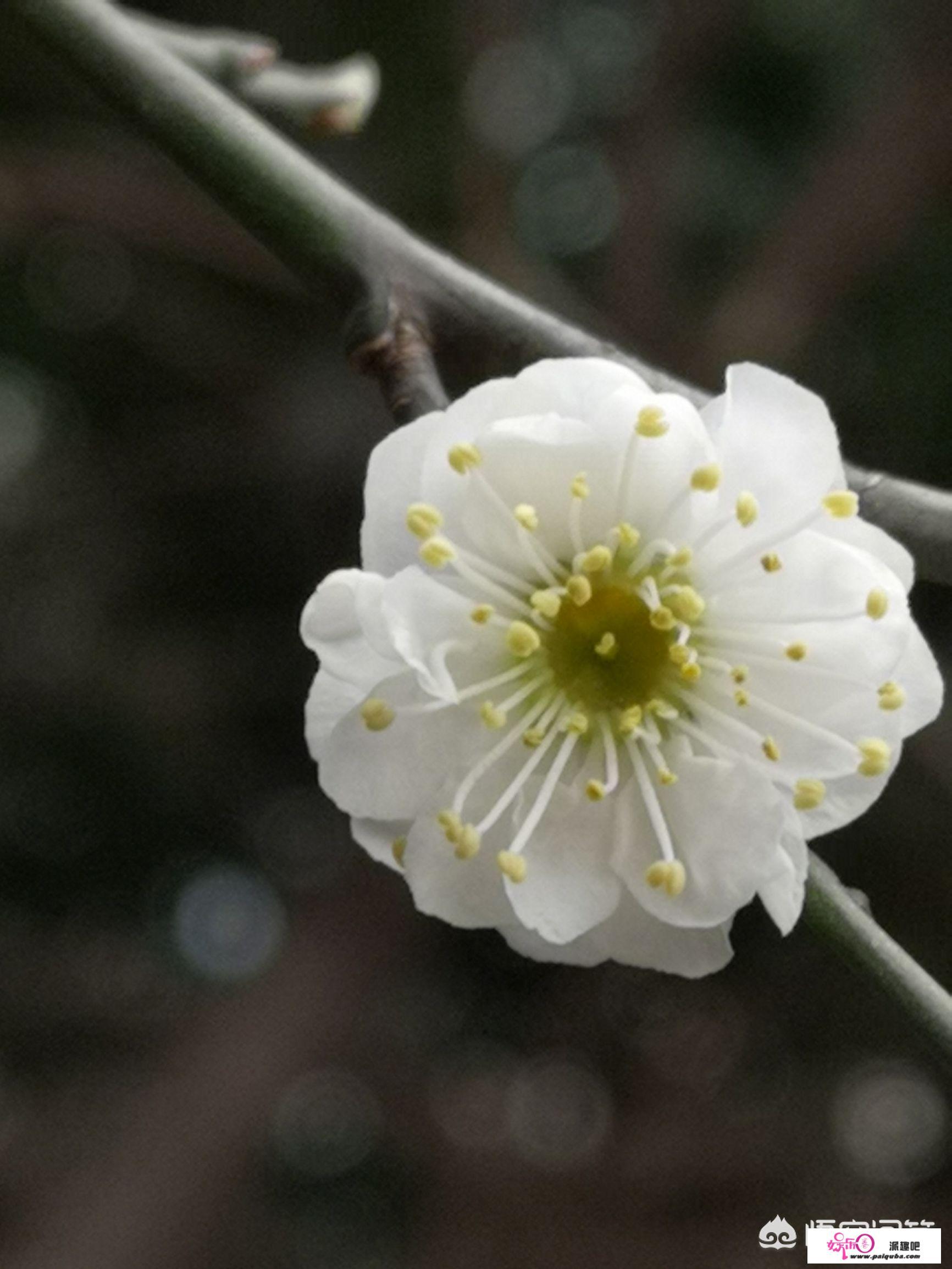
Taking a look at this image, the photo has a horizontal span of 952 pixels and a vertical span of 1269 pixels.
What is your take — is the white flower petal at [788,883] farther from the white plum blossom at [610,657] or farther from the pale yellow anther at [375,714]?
the pale yellow anther at [375,714]

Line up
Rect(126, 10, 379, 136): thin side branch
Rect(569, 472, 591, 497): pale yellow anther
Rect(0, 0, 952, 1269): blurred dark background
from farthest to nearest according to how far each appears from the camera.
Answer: Rect(0, 0, 952, 1269): blurred dark background < Rect(126, 10, 379, 136): thin side branch < Rect(569, 472, 591, 497): pale yellow anther

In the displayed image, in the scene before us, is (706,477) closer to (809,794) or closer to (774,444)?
(774,444)

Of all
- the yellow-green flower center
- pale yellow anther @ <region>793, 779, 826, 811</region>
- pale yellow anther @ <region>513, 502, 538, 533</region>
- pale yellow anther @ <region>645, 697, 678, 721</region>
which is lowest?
pale yellow anther @ <region>793, 779, 826, 811</region>

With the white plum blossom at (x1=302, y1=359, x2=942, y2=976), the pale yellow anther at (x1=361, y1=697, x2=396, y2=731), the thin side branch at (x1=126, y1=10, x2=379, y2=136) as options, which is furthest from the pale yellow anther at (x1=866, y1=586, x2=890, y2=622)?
the thin side branch at (x1=126, y1=10, x2=379, y2=136)

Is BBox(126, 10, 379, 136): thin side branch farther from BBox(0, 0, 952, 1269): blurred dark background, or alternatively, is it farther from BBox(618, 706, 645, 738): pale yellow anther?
BBox(0, 0, 952, 1269): blurred dark background

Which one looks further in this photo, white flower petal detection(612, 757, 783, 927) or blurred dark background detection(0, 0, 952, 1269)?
blurred dark background detection(0, 0, 952, 1269)

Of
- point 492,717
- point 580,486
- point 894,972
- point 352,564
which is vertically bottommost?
point 894,972

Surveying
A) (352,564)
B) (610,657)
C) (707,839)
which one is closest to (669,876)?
(707,839)
